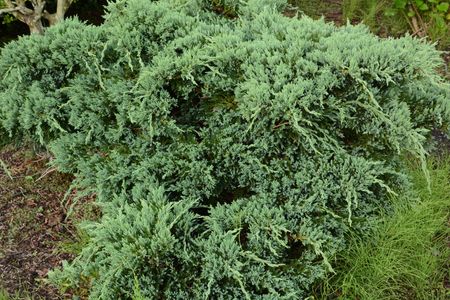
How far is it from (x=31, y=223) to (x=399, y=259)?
2.26 metres

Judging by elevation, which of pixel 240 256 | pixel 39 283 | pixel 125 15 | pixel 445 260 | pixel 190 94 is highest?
pixel 125 15

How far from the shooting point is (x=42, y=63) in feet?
9.62

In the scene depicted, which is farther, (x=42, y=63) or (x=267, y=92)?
(x=42, y=63)

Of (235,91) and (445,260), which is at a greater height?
(235,91)

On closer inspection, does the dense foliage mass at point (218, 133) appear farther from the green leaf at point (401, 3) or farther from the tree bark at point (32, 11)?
the green leaf at point (401, 3)

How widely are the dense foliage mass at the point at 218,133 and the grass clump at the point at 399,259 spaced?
13 centimetres

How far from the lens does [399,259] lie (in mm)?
2729

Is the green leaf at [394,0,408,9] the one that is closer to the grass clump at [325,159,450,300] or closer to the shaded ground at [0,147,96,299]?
the grass clump at [325,159,450,300]

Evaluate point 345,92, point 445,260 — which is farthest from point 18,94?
point 445,260

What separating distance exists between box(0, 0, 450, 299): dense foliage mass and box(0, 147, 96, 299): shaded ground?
0.44m

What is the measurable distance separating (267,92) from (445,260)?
1.45 metres

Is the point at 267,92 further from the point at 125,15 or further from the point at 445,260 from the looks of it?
the point at 445,260

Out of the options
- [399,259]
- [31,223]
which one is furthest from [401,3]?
[31,223]

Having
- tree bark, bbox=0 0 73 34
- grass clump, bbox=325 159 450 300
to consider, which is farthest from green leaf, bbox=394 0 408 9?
tree bark, bbox=0 0 73 34
